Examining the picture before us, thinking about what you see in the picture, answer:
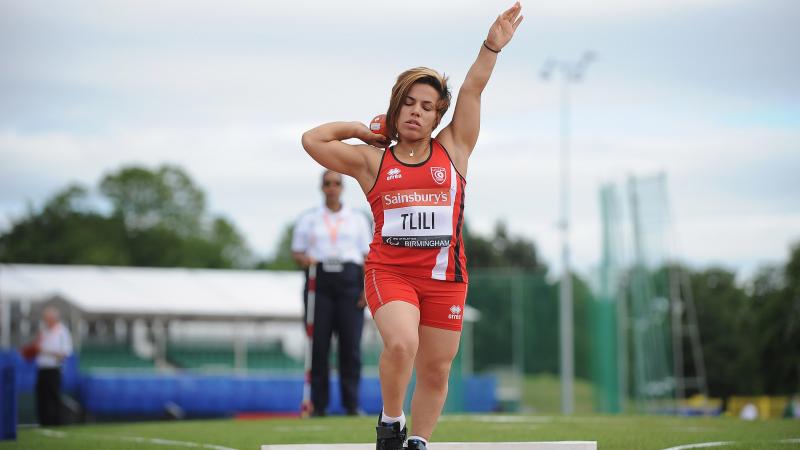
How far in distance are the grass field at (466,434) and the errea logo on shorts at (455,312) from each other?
793 mm

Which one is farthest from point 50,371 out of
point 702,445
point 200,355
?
point 200,355

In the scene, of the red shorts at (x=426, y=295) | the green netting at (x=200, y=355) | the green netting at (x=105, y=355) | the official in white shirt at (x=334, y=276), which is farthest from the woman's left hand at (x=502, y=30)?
the green netting at (x=200, y=355)

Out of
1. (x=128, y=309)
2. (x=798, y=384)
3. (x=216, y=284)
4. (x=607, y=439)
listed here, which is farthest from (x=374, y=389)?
(x=798, y=384)

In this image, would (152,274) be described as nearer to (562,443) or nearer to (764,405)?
(764,405)

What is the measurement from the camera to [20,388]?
20531mm

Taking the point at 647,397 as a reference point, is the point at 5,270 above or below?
above

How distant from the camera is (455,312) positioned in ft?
19.6

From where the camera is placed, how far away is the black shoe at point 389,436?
5887 millimetres

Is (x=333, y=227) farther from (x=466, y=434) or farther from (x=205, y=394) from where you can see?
(x=205, y=394)

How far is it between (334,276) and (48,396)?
879 centimetres

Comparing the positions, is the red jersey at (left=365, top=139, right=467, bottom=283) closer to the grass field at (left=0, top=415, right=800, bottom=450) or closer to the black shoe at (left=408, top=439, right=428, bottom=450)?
the black shoe at (left=408, top=439, right=428, bottom=450)

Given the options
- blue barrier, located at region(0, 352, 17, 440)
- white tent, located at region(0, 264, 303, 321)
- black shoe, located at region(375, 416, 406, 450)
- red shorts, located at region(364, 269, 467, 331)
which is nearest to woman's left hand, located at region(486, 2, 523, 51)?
red shorts, located at region(364, 269, 467, 331)

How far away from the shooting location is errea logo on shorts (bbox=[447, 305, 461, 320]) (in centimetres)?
596

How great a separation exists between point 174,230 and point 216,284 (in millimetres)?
41574
